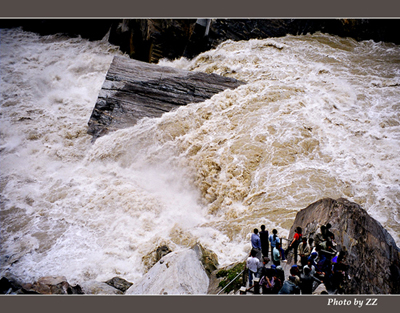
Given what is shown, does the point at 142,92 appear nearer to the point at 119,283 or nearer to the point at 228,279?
the point at 119,283

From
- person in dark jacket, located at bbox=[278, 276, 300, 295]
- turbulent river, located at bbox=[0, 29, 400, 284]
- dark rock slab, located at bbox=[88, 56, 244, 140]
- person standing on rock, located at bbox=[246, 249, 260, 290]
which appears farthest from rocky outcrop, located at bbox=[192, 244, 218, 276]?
dark rock slab, located at bbox=[88, 56, 244, 140]

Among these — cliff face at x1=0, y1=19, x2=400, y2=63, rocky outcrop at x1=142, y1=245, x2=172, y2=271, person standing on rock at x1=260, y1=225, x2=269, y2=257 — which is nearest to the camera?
person standing on rock at x1=260, y1=225, x2=269, y2=257

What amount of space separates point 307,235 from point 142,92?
7386 millimetres

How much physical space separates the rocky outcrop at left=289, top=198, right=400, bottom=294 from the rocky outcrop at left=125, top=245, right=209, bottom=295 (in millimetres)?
1844

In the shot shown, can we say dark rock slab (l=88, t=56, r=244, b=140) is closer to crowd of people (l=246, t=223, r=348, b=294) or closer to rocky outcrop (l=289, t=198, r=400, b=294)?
rocky outcrop (l=289, t=198, r=400, b=294)

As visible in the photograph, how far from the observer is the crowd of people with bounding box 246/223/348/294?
3824 millimetres

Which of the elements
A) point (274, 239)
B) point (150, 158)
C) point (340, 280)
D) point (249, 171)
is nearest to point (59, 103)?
point (150, 158)

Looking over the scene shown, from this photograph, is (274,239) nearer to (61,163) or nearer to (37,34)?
(61,163)

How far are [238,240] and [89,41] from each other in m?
13.9

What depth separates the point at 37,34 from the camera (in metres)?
15.9

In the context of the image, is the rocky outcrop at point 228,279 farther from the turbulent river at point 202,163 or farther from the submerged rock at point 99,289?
the submerged rock at point 99,289

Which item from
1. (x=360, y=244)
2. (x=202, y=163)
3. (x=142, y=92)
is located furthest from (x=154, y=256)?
(x=142, y=92)

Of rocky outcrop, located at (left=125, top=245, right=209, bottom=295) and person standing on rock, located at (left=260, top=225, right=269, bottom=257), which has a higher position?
person standing on rock, located at (left=260, top=225, right=269, bottom=257)

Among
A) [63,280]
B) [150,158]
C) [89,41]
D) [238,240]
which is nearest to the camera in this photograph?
[63,280]
